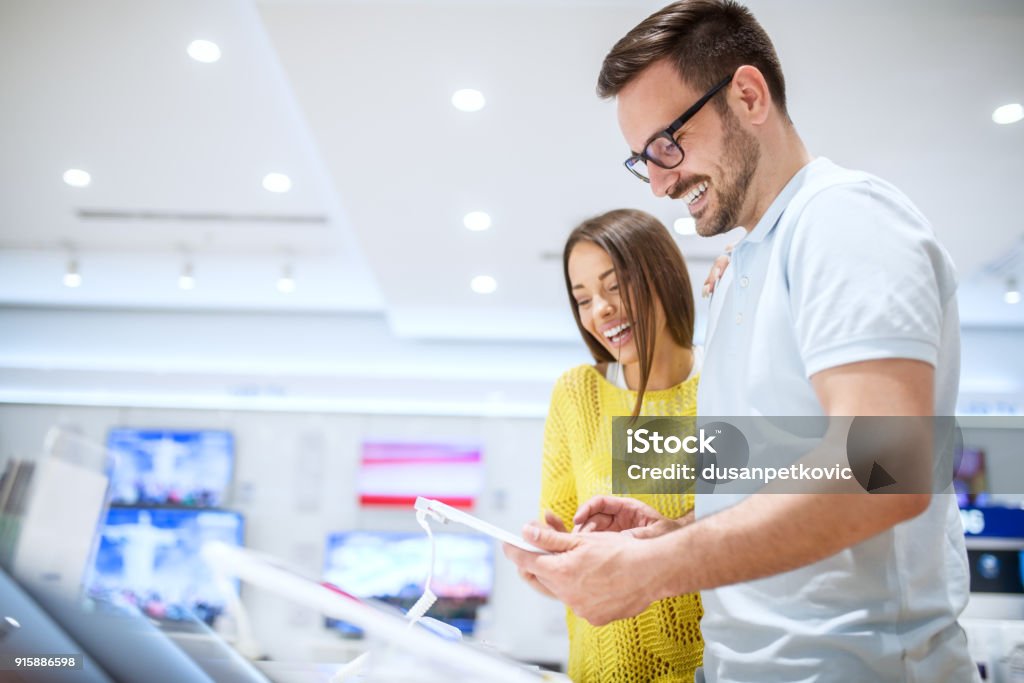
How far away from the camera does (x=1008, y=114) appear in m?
3.23

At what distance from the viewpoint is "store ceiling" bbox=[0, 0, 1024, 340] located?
111 inches

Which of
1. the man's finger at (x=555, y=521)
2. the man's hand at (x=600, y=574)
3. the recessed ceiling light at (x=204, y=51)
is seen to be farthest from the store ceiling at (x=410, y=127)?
the man's hand at (x=600, y=574)

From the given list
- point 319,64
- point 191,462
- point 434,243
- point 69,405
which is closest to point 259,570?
point 319,64

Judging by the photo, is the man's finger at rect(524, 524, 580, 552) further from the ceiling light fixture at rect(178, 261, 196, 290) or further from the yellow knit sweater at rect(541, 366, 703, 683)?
the ceiling light fixture at rect(178, 261, 196, 290)

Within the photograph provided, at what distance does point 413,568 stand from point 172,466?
2.02m

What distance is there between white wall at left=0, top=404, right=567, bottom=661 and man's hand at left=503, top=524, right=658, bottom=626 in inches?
197

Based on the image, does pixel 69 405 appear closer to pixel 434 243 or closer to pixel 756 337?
pixel 434 243

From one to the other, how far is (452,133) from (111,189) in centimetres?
224

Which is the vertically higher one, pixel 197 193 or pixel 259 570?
pixel 197 193

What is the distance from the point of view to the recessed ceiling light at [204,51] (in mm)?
3109

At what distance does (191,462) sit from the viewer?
5977 millimetres

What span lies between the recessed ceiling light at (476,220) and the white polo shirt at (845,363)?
341cm

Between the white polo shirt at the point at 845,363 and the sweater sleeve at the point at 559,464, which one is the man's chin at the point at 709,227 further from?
the sweater sleeve at the point at 559,464

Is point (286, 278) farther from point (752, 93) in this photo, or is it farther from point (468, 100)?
point (752, 93)
